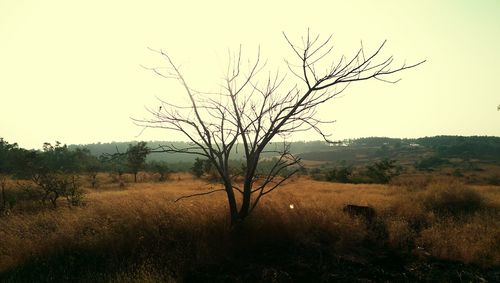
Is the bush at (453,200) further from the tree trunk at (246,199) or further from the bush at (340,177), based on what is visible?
the bush at (340,177)

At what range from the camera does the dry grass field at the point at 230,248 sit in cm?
625

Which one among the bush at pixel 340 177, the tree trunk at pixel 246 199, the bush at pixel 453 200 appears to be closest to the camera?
the tree trunk at pixel 246 199

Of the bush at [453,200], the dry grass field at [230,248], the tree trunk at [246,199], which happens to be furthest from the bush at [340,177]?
the tree trunk at [246,199]

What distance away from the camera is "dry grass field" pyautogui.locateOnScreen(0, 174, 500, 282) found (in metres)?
6.25

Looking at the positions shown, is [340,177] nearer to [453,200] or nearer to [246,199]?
[453,200]

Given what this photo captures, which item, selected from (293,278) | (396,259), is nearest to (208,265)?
(293,278)

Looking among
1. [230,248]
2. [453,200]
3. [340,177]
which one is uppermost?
[230,248]

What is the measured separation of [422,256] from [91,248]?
6.44m

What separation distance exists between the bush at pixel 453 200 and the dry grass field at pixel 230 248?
4.52m

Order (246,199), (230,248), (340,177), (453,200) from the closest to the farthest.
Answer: (230,248) → (246,199) → (453,200) → (340,177)

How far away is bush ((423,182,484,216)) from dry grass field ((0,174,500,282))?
14.8 feet

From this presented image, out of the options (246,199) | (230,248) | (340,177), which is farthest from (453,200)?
(340,177)

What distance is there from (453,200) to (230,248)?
10.7 metres

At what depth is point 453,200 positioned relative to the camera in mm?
14117
